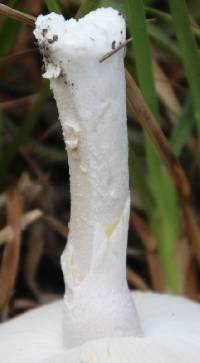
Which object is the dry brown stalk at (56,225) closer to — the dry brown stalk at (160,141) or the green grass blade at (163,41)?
the dry brown stalk at (160,141)

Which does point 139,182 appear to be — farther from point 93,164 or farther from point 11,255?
point 93,164

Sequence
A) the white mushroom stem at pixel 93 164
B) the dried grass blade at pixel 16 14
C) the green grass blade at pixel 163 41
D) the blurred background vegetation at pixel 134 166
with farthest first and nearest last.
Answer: the green grass blade at pixel 163 41 → the blurred background vegetation at pixel 134 166 → the dried grass blade at pixel 16 14 → the white mushroom stem at pixel 93 164

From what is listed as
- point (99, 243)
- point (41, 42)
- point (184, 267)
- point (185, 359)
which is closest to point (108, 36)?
point (41, 42)

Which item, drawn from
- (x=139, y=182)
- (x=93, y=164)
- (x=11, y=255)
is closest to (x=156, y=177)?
(x=139, y=182)

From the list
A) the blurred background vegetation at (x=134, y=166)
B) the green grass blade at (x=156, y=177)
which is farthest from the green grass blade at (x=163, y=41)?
the green grass blade at (x=156, y=177)

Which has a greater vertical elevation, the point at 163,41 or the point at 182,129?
the point at 163,41

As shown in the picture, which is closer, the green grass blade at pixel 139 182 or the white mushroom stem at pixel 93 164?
the white mushroom stem at pixel 93 164

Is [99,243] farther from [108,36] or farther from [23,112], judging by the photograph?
[23,112]
